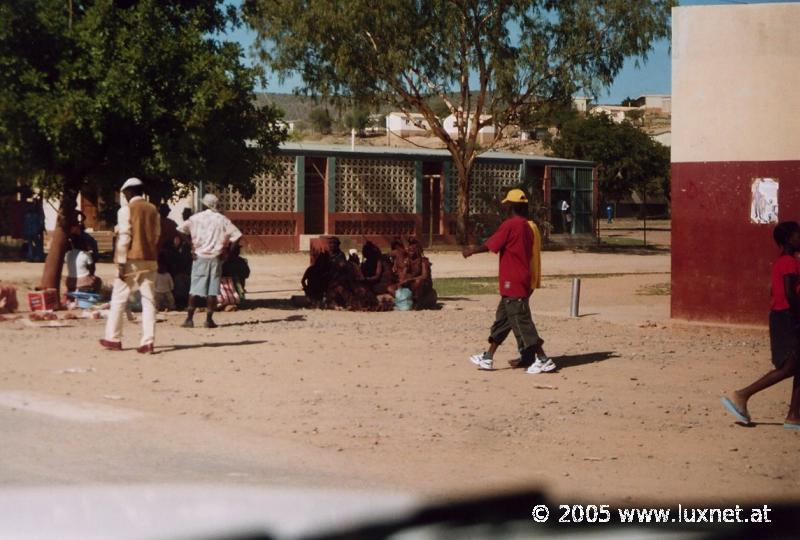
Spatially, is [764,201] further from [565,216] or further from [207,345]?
[565,216]

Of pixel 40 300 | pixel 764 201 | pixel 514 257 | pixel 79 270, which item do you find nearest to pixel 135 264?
pixel 514 257

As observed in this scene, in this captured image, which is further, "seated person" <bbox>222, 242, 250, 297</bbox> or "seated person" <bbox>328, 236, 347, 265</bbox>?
"seated person" <bbox>328, 236, 347, 265</bbox>

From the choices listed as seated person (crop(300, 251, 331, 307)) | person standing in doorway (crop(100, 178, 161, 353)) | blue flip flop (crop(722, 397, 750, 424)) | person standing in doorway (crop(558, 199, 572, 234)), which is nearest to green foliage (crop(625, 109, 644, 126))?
person standing in doorway (crop(558, 199, 572, 234))

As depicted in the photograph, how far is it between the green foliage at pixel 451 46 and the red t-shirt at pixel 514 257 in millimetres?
25175

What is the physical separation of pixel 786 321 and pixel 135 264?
6.88m

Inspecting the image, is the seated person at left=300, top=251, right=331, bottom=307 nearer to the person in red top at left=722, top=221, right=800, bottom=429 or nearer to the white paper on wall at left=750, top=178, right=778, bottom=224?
the white paper on wall at left=750, top=178, right=778, bottom=224

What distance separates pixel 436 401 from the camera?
10.0 m

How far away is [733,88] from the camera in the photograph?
15.1 metres

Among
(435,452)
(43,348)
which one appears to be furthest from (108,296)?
(435,452)

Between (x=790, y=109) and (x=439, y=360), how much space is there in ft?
18.7

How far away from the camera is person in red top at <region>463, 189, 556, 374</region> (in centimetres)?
1139

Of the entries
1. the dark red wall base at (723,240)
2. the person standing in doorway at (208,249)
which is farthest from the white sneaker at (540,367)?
the person standing in doorway at (208,249)

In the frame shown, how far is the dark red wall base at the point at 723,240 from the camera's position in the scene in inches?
583

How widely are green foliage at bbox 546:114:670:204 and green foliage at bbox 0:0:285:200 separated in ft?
190
